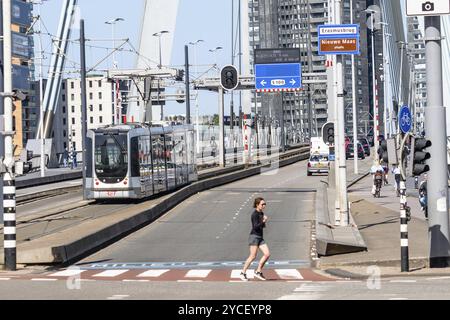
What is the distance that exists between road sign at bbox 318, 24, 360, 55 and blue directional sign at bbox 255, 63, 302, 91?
3769 cm

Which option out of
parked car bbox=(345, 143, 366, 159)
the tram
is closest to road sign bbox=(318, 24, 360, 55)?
the tram

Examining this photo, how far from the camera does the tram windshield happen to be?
153 feet

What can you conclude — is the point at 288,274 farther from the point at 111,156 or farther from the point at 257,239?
the point at 111,156

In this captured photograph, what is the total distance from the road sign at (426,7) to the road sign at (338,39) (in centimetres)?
884

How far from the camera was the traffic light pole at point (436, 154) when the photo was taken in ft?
75.3

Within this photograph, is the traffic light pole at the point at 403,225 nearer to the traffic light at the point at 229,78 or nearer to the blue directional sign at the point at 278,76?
the traffic light at the point at 229,78

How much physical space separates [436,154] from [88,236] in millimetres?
11635

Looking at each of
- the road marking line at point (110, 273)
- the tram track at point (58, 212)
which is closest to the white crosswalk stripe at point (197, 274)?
the road marking line at point (110, 273)

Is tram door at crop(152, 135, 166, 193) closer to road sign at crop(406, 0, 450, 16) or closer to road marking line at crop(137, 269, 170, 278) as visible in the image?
road marking line at crop(137, 269, 170, 278)

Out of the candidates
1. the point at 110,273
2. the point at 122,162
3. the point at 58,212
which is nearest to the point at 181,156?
the point at 122,162

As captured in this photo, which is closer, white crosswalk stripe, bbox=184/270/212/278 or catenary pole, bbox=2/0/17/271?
white crosswalk stripe, bbox=184/270/212/278
